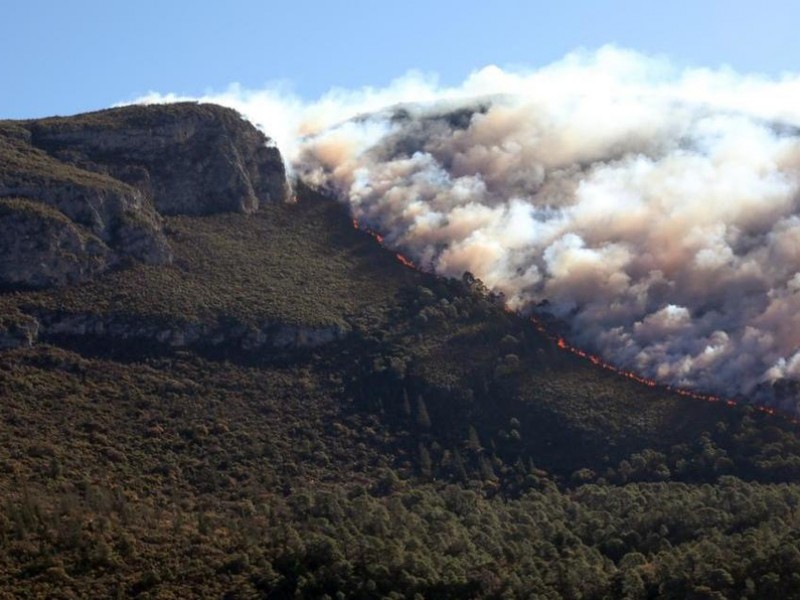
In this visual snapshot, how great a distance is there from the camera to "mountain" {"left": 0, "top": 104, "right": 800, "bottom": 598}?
12275 cm

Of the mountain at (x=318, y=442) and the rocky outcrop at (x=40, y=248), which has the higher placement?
the rocky outcrop at (x=40, y=248)

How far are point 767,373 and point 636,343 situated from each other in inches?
726

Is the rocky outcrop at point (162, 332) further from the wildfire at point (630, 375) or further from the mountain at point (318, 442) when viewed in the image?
the wildfire at point (630, 375)

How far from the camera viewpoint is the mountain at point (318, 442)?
12275 centimetres

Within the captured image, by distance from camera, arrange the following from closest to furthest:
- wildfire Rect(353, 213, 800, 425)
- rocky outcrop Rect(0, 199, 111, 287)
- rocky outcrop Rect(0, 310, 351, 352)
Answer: rocky outcrop Rect(0, 310, 351, 352) < wildfire Rect(353, 213, 800, 425) < rocky outcrop Rect(0, 199, 111, 287)

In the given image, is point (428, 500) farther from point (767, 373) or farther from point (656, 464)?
point (767, 373)

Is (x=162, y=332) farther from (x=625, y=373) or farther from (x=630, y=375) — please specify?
(x=630, y=375)

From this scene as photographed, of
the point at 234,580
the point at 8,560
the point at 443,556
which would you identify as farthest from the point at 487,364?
the point at 8,560

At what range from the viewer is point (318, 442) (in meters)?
161

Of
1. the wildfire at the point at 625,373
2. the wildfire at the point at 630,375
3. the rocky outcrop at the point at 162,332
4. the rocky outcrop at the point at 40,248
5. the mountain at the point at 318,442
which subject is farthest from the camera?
the rocky outcrop at the point at 40,248

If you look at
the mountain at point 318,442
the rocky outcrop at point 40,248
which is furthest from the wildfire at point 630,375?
the rocky outcrop at point 40,248

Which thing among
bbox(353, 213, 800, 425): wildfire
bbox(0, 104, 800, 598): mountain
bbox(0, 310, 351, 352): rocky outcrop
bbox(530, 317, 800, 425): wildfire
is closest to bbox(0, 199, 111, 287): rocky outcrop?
bbox(0, 104, 800, 598): mountain

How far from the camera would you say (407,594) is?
121m

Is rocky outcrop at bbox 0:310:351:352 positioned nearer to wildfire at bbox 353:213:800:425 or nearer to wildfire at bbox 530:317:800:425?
wildfire at bbox 353:213:800:425
